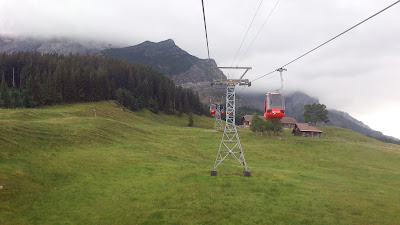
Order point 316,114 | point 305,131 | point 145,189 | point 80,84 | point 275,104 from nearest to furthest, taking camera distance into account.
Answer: point 145,189
point 275,104
point 305,131
point 80,84
point 316,114

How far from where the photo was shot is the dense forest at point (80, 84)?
3152 inches

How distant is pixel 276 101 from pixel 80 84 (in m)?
89.9

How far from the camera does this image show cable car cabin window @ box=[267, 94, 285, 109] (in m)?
24.9

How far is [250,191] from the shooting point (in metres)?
20.0

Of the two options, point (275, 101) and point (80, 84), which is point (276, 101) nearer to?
point (275, 101)

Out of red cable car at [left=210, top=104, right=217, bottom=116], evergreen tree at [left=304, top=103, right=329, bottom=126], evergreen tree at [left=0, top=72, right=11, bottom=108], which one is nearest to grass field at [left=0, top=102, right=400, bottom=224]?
red cable car at [left=210, top=104, right=217, bottom=116]

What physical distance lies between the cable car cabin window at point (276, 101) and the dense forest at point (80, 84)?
77220mm

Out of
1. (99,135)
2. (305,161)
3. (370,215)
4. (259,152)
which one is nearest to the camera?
(370,215)

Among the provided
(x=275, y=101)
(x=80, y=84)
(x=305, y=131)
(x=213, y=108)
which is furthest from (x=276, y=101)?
(x=80, y=84)

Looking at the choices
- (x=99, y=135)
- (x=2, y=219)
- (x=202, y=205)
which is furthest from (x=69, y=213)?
(x=99, y=135)

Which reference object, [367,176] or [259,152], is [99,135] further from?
[367,176]

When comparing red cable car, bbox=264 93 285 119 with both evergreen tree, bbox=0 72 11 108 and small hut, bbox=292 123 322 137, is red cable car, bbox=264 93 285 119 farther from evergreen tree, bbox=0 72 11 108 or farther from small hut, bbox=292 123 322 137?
evergreen tree, bbox=0 72 11 108

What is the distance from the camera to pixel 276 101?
81.9 ft

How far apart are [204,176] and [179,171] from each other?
12.0 ft
